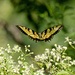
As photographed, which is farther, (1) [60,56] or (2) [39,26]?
(2) [39,26]

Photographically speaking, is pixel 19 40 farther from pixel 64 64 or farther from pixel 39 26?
pixel 64 64

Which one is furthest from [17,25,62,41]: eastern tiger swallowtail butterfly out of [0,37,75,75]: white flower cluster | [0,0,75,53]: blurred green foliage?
[0,0,75,53]: blurred green foliage

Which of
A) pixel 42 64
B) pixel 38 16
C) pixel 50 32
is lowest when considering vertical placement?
pixel 42 64

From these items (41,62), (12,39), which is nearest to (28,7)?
(12,39)

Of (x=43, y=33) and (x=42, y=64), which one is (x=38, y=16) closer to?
(x=43, y=33)

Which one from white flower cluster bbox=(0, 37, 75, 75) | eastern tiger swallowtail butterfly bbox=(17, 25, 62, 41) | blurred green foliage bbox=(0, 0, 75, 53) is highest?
blurred green foliage bbox=(0, 0, 75, 53)

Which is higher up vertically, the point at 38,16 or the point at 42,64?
the point at 38,16

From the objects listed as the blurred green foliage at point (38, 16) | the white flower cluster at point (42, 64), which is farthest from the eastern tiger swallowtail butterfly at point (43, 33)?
the blurred green foliage at point (38, 16)

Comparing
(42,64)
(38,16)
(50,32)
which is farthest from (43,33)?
(38,16)

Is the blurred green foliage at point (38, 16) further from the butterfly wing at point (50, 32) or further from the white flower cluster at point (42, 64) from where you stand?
the white flower cluster at point (42, 64)

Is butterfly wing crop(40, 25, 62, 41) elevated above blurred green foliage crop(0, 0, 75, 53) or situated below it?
below

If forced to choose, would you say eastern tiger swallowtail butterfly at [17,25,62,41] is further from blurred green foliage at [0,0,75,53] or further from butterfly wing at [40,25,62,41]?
blurred green foliage at [0,0,75,53]
